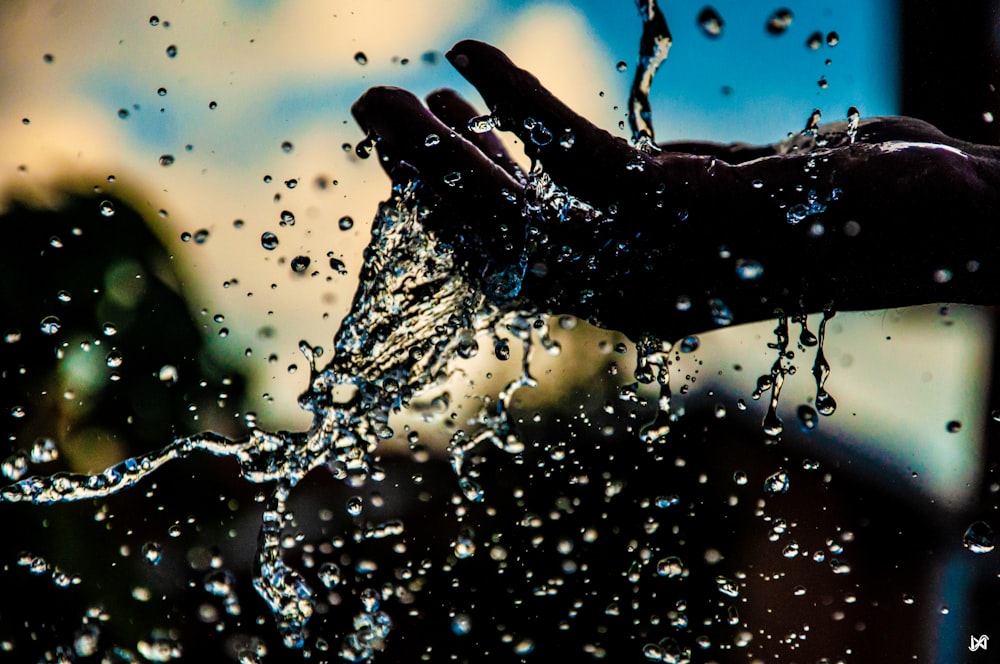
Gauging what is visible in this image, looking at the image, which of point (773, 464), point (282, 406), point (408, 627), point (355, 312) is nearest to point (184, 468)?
point (408, 627)

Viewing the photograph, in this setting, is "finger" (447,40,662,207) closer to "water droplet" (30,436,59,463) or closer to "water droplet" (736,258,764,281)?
"water droplet" (736,258,764,281)

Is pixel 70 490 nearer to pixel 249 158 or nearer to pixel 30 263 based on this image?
pixel 249 158

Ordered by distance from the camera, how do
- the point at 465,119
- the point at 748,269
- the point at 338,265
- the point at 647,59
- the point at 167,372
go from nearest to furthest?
the point at 748,269 → the point at 647,59 → the point at 465,119 → the point at 338,265 → the point at 167,372

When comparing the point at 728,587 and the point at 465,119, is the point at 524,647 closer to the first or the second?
the point at 728,587

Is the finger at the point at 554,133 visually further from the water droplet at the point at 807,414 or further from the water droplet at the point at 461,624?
the water droplet at the point at 461,624

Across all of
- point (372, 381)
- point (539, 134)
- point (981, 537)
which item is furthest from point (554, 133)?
point (981, 537)

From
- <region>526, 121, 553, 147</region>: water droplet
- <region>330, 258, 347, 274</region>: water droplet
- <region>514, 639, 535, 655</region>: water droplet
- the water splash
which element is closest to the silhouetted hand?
<region>526, 121, 553, 147</region>: water droplet
